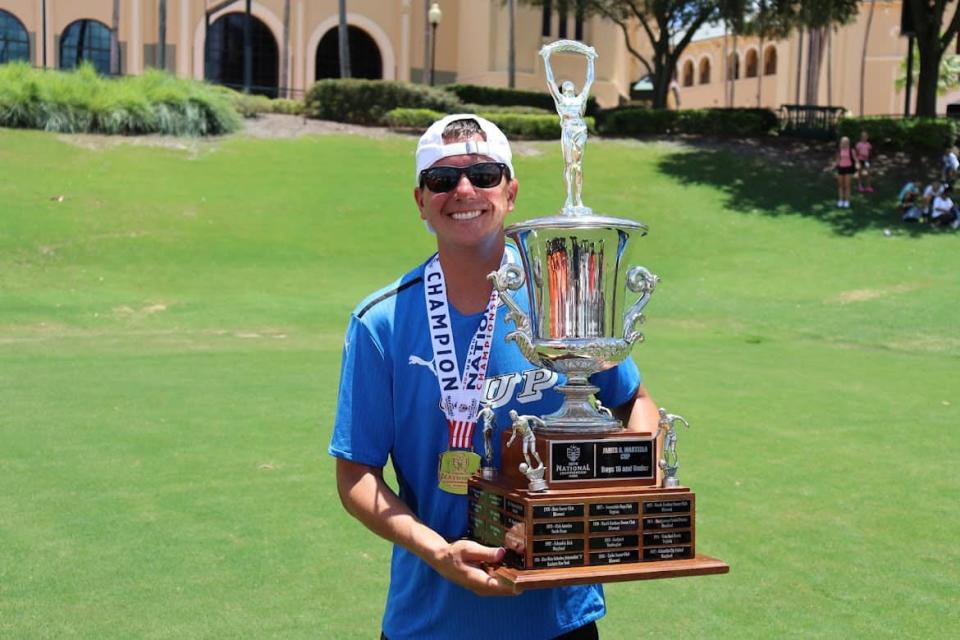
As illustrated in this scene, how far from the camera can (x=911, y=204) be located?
26078 millimetres

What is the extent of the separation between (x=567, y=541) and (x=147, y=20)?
45.7 metres

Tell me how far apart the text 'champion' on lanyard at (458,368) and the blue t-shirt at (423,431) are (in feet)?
0.07

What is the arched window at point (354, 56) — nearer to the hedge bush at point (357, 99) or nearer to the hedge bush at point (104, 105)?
the hedge bush at point (357, 99)

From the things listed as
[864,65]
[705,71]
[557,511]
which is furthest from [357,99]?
[705,71]

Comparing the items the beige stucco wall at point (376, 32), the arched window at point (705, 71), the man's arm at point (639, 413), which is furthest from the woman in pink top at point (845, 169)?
the arched window at point (705, 71)

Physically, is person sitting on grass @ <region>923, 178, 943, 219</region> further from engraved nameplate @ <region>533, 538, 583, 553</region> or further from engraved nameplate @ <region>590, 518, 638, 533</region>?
engraved nameplate @ <region>533, 538, 583, 553</region>

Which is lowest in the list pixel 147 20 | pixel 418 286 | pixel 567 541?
pixel 567 541

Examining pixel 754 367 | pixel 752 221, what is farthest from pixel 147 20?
pixel 754 367

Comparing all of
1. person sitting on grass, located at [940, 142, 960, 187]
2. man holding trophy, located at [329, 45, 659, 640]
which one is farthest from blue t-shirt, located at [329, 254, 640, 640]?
person sitting on grass, located at [940, 142, 960, 187]

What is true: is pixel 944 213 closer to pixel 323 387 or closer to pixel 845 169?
pixel 845 169

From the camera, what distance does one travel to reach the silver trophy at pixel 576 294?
279 centimetres

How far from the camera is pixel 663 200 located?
27.1 m

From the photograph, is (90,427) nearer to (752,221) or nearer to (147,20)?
(752,221)

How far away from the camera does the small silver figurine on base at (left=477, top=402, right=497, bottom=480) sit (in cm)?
276
